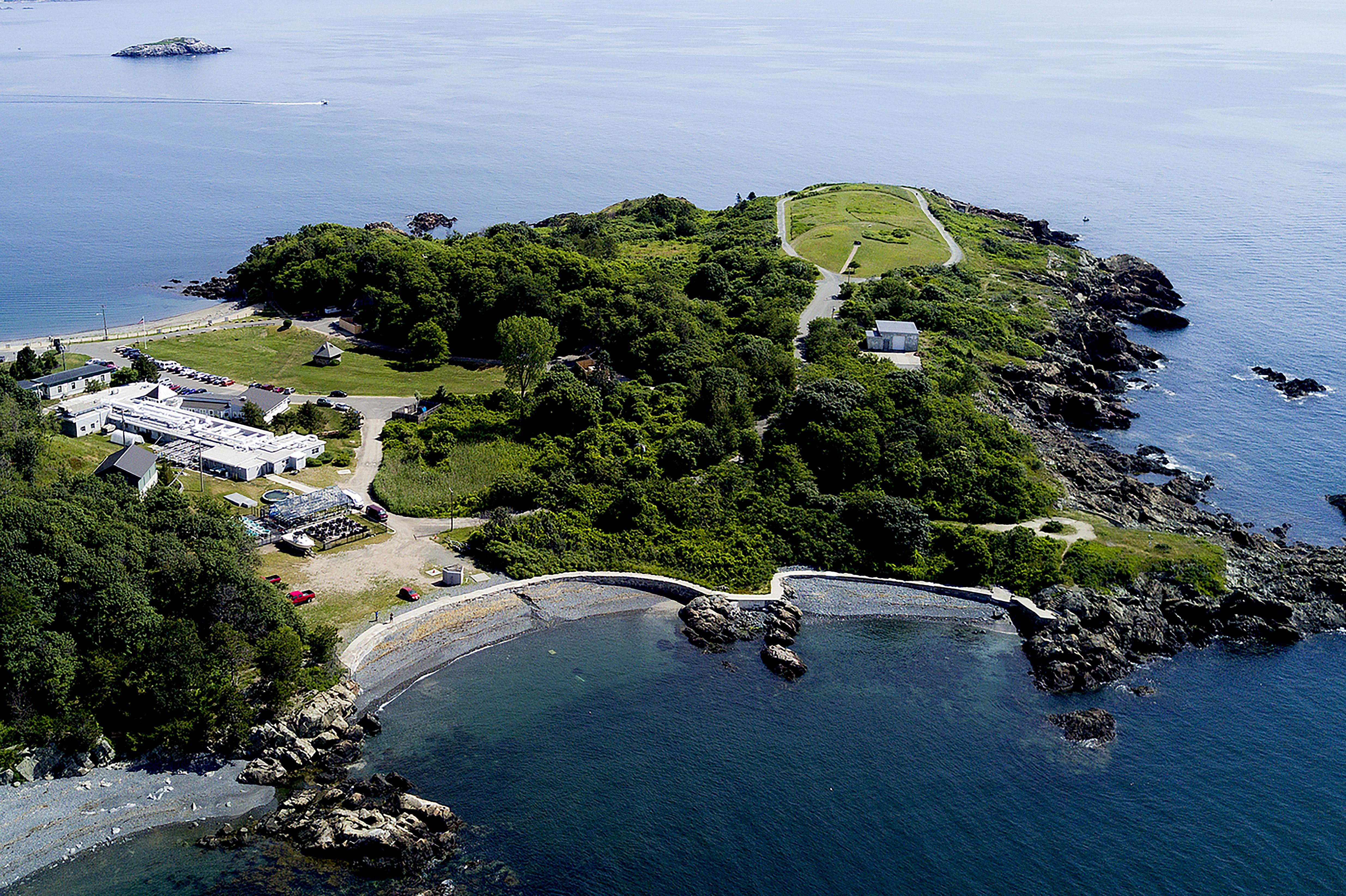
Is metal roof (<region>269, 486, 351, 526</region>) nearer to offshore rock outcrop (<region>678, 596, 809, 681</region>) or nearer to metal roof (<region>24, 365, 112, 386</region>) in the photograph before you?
offshore rock outcrop (<region>678, 596, 809, 681</region>)

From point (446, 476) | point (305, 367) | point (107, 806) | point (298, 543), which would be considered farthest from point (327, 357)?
point (107, 806)

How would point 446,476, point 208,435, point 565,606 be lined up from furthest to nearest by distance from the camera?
point 208,435 → point 446,476 → point 565,606

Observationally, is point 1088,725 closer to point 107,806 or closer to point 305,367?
point 107,806

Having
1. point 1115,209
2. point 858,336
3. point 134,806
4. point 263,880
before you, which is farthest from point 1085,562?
point 1115,209

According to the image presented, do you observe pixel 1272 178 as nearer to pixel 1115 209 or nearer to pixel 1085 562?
pixel 1115 209

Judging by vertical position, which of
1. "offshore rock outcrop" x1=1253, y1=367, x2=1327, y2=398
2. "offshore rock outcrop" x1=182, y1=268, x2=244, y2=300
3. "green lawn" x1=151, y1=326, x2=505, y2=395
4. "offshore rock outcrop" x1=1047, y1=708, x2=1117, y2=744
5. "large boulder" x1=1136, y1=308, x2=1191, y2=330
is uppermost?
"large boulder" x1=1136, y1=308, x2=1191, y2=330

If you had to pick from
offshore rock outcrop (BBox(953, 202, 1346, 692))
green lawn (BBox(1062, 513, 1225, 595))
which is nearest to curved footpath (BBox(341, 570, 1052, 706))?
offshore rock outcrop (BBox(953, 202, 1346, 692))
